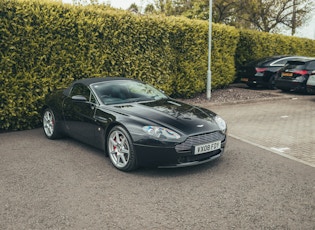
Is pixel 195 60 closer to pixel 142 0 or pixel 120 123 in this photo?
pixel 120 123

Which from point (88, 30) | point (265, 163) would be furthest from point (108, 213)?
point (88, 30)

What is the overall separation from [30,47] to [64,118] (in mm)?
2477

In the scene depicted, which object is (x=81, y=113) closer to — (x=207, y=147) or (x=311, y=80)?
(x=207, y=147)

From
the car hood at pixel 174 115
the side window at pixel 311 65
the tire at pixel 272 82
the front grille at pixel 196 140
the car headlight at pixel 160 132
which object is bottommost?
the tire at pixel 272 82

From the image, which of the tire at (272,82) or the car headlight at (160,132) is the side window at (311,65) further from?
the car headlight at (160,132)

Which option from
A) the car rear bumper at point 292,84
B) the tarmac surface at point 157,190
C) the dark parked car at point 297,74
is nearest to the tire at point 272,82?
the car rear bumper at point 292,84

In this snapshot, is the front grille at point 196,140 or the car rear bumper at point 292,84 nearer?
the front grille at point 196,140

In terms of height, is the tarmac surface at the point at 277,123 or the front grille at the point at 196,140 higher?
the front grille at the point at 196,140

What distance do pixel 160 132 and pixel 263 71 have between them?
11.3 metres

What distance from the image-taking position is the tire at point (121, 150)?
4.93 metres

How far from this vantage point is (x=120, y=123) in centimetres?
511

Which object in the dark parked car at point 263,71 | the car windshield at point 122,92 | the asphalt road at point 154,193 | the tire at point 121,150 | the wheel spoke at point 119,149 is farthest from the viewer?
the dark parked car at point 263,71

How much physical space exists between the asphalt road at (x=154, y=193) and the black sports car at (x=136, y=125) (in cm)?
29

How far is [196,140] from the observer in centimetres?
486
